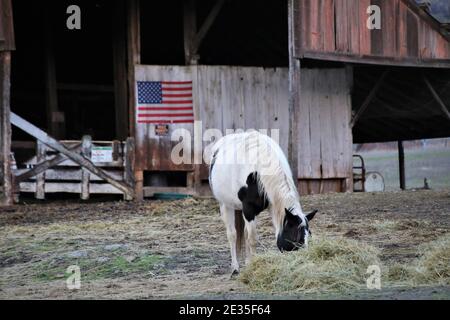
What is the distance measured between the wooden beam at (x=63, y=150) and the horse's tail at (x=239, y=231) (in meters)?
8.78

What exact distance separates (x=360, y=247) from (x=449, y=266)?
3.51 ft

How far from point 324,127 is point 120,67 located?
5.24 metres

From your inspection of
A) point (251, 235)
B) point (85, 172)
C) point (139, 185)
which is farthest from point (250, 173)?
point (85, 172)

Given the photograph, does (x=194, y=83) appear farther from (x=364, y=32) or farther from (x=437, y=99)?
(x=437, y=99)

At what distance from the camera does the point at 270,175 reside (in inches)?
422

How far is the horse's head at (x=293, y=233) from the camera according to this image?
10.5m

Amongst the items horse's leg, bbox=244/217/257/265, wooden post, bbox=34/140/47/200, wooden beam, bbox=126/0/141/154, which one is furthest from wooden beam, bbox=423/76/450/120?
horse's leg, bbox=244/217/257/265

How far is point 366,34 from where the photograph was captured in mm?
20453

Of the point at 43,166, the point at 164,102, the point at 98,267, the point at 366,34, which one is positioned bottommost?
the point at 98,267

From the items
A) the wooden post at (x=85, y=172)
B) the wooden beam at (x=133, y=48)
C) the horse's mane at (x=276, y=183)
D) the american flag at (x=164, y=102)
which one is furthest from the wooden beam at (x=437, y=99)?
the horse's mane at (x=276, y=183)

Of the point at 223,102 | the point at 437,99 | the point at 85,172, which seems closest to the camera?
the point at 85,172

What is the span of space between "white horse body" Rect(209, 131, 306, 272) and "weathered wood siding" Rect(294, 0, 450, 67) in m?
7.53

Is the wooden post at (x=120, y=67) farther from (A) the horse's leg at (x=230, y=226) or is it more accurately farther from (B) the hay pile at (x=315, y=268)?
(B) the hay pile at (x=315, y=268)
